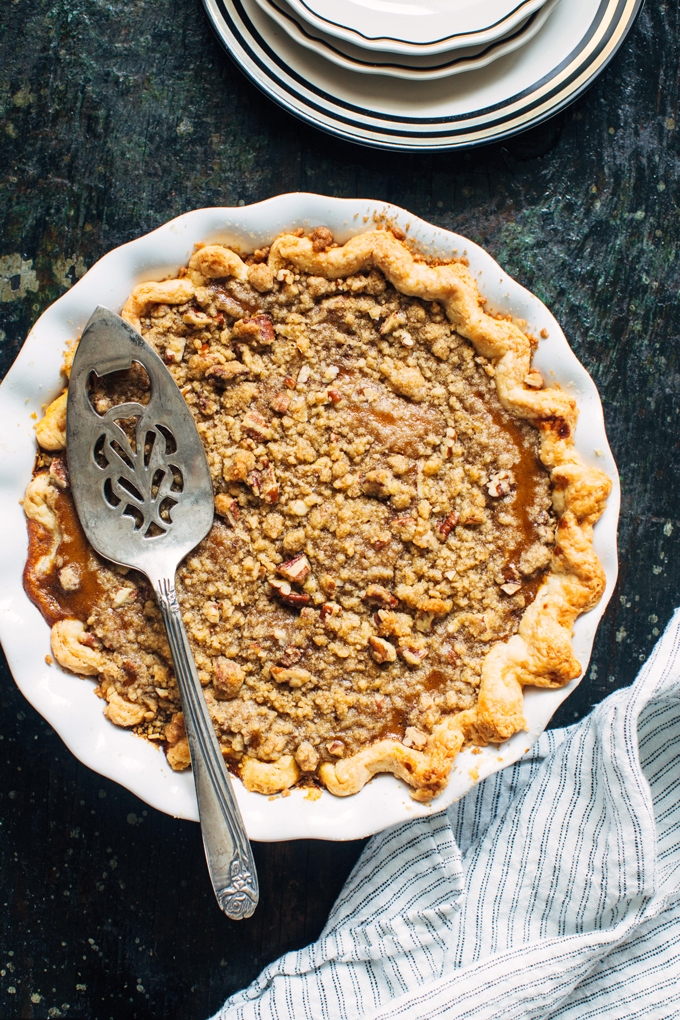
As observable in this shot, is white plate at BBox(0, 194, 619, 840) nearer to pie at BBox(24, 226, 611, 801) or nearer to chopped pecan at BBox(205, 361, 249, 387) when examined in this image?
pie at BBox(24, 226, 611, 801)

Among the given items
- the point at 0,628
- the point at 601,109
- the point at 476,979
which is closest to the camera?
the point at 0,628

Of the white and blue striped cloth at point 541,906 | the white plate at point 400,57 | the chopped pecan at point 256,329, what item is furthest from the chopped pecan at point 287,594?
the white plate at point 400,57

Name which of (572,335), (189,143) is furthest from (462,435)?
(189,143)

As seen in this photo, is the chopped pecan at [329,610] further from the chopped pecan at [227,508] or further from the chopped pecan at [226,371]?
the chopped pecan at [226,371]

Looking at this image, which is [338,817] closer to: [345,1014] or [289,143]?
[345,1014]

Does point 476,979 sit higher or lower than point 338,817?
lower

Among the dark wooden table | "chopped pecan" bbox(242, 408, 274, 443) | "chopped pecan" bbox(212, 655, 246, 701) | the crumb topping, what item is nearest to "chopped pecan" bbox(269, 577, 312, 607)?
the crumb topping

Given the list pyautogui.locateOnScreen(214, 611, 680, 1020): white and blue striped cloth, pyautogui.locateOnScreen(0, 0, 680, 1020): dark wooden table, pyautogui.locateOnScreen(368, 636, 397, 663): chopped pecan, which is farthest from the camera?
pyautogui.locateOnScreen(0, 0, 680, 1020): dark wooden table
